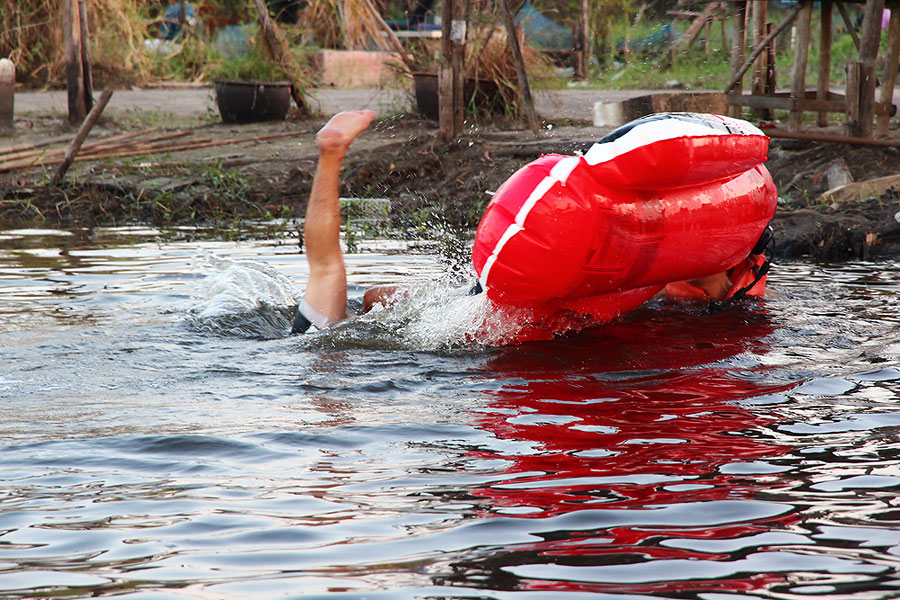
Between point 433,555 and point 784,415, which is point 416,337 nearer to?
point 784,415

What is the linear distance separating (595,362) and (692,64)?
564 inches

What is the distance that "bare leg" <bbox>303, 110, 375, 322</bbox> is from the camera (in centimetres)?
526

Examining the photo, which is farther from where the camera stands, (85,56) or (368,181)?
(85,56)

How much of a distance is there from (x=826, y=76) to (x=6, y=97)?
8742 mm

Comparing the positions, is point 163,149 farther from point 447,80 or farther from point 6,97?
point 447,80

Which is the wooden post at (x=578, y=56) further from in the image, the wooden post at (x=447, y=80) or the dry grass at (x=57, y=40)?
the wooden post at (x=447, y=80)

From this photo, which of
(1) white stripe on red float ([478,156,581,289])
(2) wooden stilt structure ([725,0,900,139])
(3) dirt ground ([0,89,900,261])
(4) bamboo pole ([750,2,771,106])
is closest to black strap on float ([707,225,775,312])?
(1) white stripe on red float ([478,156,581,289])

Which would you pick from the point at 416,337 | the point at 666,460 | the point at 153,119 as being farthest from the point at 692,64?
the point at 666,460

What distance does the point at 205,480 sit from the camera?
3199 millimetres

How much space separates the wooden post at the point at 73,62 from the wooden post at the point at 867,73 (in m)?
8.03

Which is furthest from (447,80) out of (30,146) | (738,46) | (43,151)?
(30,146)

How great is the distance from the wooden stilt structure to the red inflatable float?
16.0 feet

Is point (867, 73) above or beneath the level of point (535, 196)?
above

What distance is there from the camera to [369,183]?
31.6ft
